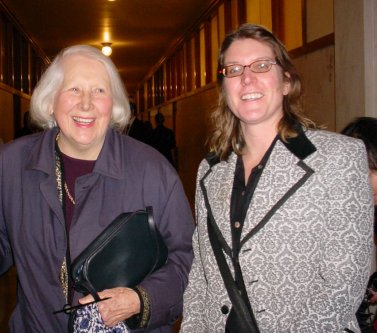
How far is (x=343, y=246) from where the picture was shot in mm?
1539

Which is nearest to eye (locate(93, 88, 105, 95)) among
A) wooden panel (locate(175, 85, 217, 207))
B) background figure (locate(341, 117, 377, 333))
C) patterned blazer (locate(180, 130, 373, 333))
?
patterned blazer (locate(180, 130, 373, 333))

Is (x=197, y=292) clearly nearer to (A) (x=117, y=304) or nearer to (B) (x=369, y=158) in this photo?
(A) (x=117, y=304)

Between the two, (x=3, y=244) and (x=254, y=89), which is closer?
(x=254, y=89)

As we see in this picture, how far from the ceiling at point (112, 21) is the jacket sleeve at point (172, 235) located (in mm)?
8106

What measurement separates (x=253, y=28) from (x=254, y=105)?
1.13 feet

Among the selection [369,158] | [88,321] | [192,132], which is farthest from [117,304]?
[192,132]

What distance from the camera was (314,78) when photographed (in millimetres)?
5148

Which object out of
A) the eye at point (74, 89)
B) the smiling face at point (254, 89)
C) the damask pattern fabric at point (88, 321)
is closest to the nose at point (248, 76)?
the smiling face at point (254, 89)

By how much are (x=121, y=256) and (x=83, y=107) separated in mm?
674

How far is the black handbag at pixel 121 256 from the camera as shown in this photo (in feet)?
5.45

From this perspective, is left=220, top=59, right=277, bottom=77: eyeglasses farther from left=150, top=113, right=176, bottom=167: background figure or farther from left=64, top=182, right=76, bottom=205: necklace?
left=150, top=113, right=176, bottom=167: background figure

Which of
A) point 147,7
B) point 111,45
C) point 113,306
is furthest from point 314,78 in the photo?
point 111,45

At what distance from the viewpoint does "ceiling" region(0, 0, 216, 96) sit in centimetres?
968

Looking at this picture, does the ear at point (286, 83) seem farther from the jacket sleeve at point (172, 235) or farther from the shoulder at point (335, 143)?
the jacket sleeve at point (172, 235)
